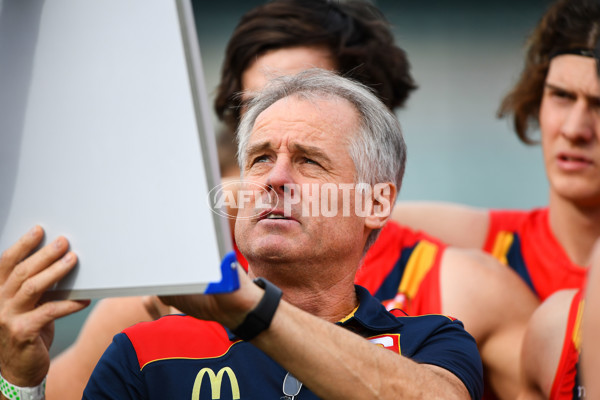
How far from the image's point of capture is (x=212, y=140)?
4.06 feet

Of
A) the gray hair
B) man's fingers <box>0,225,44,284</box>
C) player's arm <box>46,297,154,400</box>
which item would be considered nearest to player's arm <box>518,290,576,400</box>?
the gray hair

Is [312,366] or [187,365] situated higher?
[312,366]

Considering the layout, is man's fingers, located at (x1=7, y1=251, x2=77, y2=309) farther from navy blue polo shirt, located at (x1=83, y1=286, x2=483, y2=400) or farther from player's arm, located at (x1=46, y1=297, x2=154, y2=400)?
player's arm, located at (x1=46, y1=297, x2=154, y2=400)

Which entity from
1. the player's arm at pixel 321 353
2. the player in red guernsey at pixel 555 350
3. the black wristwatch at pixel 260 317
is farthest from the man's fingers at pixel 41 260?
the player in red guernsey at pixel 555 350

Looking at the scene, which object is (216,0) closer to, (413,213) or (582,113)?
(413,213)

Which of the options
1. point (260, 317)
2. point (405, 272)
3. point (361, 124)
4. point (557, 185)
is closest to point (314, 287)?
point (361, 124)

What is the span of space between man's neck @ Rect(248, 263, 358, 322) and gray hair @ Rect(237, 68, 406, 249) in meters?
0.22

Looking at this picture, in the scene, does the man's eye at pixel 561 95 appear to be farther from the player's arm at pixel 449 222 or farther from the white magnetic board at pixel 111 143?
the white magnetic board at pixel 111 143

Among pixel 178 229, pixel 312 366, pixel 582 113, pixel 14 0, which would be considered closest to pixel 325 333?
pixel 312 366

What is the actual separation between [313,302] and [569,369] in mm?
700

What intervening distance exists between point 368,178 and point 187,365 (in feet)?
2.03

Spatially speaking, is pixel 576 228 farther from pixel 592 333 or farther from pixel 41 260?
pixel 41 260

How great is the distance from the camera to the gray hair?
1917 millimetres

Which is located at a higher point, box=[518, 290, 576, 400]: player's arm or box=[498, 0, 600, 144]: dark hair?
box=[498, 0, 600, 144]: dark hair
